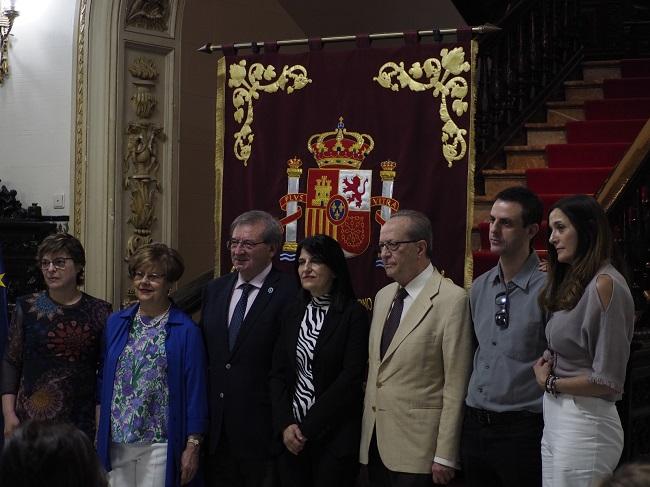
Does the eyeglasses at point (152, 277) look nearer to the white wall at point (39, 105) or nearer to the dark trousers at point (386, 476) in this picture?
the dark trousers at point (386, 476)

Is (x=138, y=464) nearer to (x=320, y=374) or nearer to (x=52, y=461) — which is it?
(x=320, y=374)

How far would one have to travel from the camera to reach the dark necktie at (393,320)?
3607 mm

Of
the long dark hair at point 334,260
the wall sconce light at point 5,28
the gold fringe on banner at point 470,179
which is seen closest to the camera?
the long dark hair at point 334,260

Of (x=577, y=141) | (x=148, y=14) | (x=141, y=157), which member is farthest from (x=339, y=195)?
(x=148, y=14)

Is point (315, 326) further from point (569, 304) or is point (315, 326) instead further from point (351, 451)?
point (569, 304)

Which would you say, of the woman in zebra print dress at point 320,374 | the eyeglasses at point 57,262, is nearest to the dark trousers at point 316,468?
the woman in zebra print dress at point 320,374

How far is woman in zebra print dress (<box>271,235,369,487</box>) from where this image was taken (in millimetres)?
3645

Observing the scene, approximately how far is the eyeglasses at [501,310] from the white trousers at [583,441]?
1.11ft

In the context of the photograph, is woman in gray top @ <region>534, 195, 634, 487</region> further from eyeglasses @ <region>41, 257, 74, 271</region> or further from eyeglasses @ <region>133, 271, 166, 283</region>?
eyeglasses @ <region>41, 257, 74, 271</region>

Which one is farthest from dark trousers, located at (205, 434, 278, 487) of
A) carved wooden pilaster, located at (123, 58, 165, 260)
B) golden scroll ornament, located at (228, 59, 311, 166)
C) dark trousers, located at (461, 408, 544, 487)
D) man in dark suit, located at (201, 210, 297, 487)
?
carved wooden pilaster, located at (123, 58, 165, 260)

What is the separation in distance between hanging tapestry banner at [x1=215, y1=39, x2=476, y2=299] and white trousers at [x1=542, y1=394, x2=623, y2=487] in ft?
3.76

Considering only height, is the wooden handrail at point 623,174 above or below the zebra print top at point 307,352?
above

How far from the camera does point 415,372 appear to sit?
3512 mm

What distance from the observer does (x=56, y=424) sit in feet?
5.85
